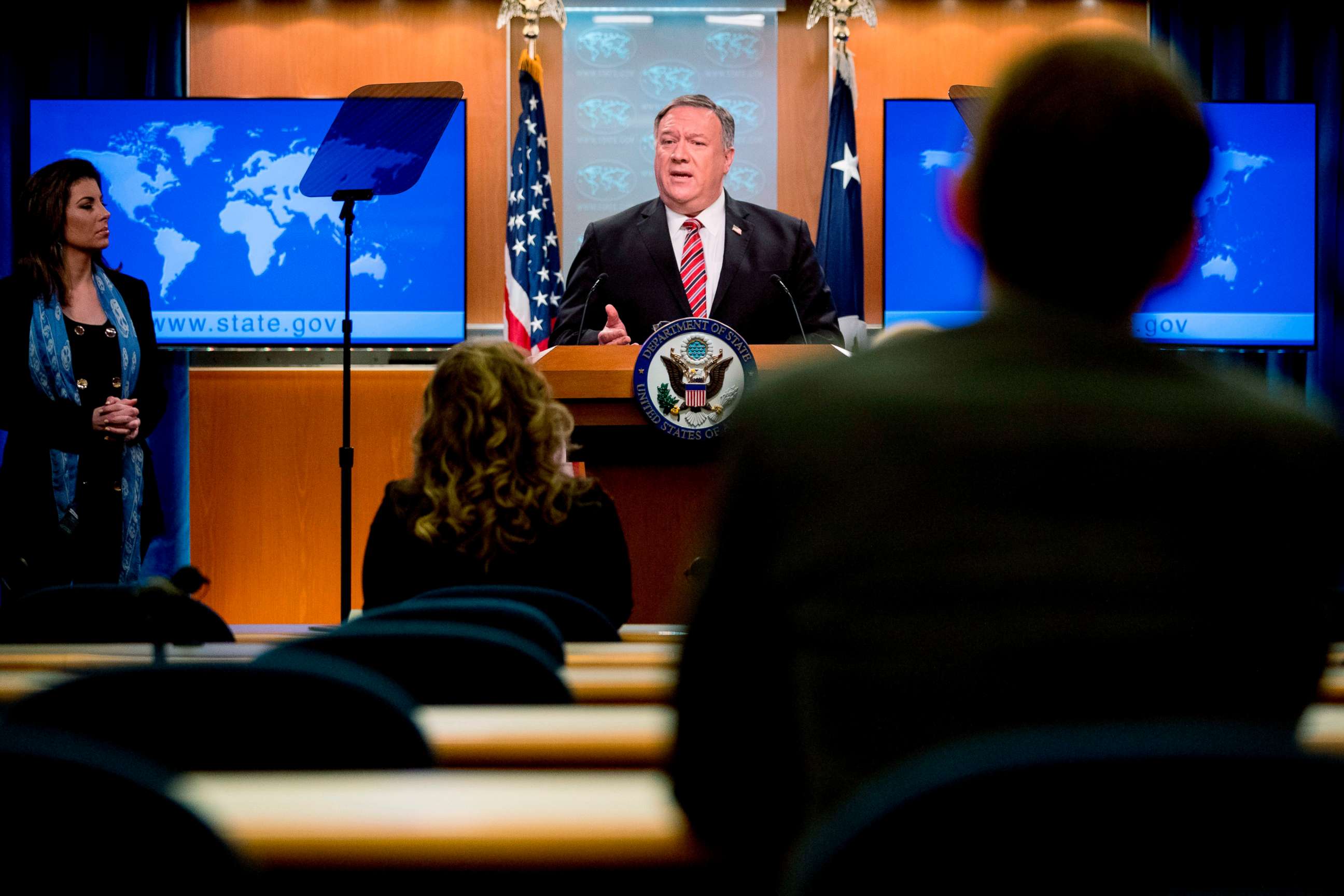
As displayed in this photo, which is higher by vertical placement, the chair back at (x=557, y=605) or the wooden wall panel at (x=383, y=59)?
the wooden wall panel at (x=383, y=59)

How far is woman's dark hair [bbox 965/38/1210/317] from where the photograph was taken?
870 millimetres

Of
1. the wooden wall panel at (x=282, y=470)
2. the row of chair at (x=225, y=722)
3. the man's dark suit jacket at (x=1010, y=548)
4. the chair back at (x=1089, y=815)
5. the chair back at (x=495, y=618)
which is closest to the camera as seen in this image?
the chair back at (x=1089, y=815)

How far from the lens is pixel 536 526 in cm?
244

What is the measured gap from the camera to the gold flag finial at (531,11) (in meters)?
6.19

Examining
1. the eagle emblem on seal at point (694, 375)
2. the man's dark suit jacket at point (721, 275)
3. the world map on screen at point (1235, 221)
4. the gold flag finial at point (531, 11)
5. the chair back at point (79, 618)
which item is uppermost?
the gold flag finial at point (531, 11)

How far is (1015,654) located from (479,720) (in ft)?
1.67

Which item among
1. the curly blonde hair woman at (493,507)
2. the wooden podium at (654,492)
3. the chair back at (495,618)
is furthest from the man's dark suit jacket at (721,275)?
the chair back at (495,618)

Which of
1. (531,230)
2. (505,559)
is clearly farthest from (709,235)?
(505,559)

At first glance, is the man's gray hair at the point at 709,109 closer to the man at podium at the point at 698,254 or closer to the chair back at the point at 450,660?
the man at podium at the point at 698,254

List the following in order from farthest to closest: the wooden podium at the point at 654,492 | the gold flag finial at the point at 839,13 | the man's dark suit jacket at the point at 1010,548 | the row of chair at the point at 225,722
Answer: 1. the gold flag finial at the point at 839,13
2. the wooden podium at the point at 654,492
3. the man's dark suit jacket at the point at 1010,548
4. the row of chair at the point at 225,722

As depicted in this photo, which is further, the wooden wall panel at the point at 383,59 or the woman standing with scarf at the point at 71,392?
the wooden wall panel at the point at 383,59

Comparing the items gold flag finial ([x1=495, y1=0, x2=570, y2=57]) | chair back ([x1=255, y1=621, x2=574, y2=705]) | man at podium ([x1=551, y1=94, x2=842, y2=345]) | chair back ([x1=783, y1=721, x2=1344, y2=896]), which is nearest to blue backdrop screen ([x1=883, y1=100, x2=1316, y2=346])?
gold flag finial ([x1=495, y1=0, x2=570, y2=57])

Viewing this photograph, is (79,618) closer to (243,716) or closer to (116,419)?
(243,716)

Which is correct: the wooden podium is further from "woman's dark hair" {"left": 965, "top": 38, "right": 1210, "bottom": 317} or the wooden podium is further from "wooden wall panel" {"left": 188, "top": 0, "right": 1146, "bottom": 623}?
"wooden wall panel" {"left": 188, "top": 0, "right": 1146, "bottom": 623}
